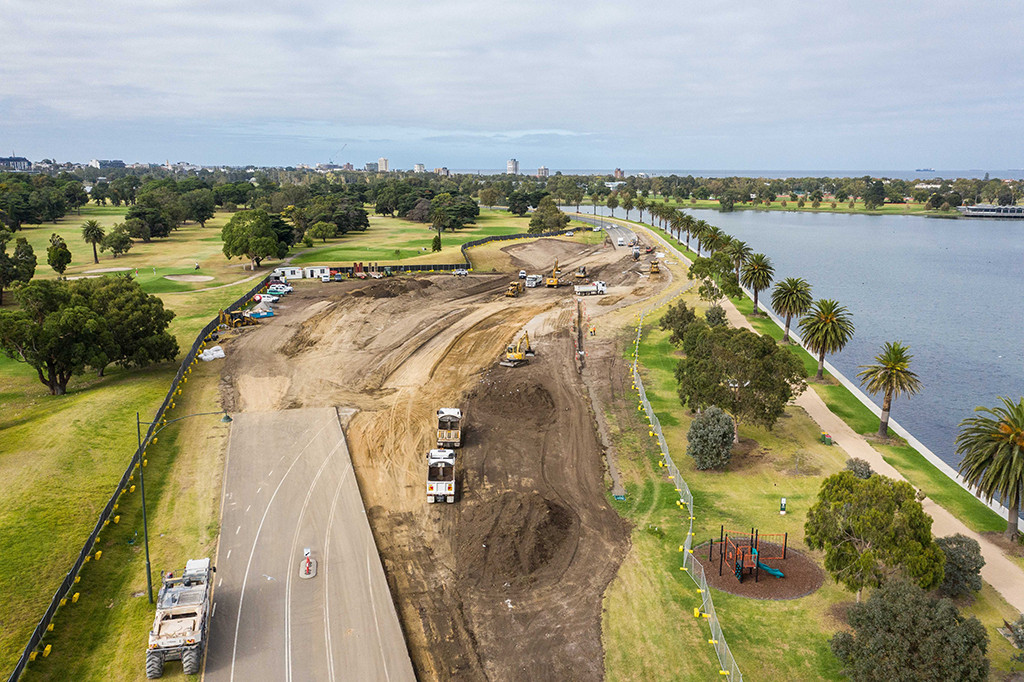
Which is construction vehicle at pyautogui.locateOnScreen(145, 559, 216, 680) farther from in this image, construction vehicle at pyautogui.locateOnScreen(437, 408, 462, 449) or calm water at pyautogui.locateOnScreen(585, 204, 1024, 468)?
calm water at pyautogui.locateOnScreen(585, 204, 1024, 468)

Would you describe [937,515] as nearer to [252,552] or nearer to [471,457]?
[471,457]

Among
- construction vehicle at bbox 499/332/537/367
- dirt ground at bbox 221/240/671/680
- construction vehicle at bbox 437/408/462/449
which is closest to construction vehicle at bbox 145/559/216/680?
dirt ground at bbox 221/240/671/680

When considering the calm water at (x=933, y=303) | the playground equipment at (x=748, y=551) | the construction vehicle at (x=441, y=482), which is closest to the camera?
the playground equipment at (x=748, y=551)

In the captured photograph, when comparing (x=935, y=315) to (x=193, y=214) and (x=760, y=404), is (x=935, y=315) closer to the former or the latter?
(x=760, y=404)

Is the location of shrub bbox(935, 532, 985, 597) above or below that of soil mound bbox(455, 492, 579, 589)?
above

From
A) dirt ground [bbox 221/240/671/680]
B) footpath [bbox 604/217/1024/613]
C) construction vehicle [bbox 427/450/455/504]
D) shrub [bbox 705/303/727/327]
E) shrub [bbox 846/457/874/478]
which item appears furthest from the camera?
shrub [bbox 705/303/727/327]

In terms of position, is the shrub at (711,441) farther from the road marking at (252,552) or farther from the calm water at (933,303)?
the road marking at (252,552)

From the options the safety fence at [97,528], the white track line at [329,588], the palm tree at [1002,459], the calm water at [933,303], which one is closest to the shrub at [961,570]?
the palm tree at [1002,459]
